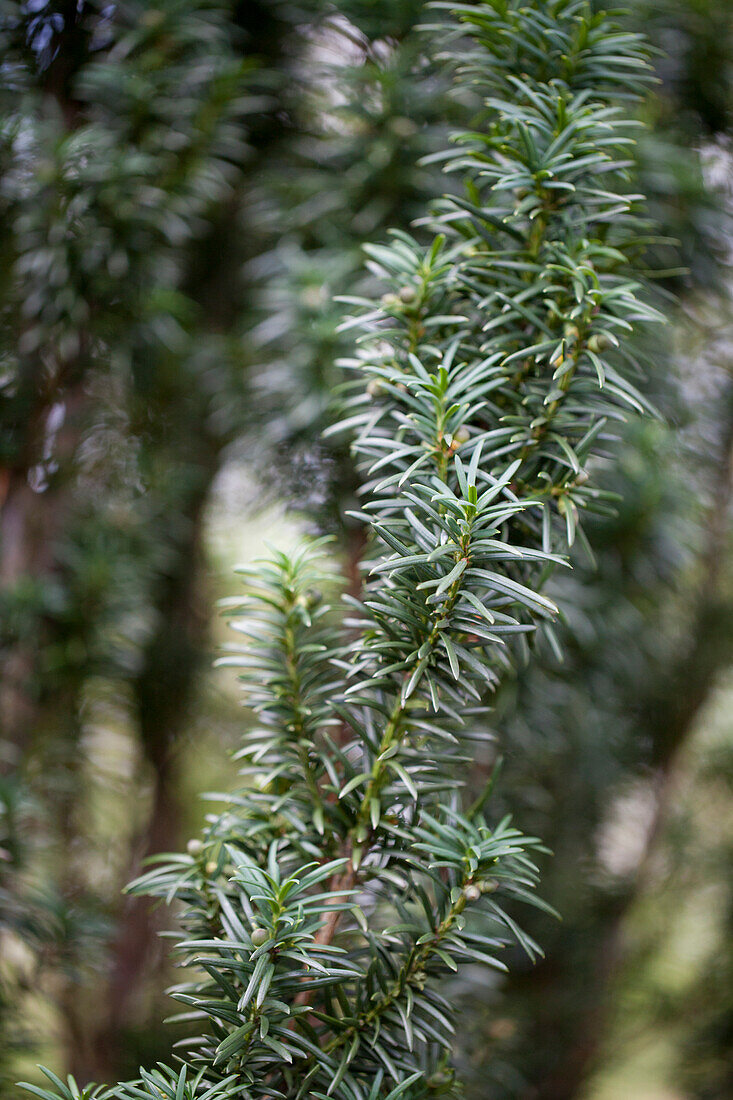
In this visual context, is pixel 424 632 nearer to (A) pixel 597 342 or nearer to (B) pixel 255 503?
(A) pixel 597 342

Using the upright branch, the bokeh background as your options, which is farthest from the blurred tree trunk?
the upright branch

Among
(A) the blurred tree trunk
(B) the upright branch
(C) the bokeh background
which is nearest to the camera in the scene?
(B) the upright branch

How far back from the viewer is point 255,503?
81 centimetres

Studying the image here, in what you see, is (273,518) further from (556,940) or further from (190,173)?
(556,940)

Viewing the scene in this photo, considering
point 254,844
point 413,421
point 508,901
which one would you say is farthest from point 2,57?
point 508,901

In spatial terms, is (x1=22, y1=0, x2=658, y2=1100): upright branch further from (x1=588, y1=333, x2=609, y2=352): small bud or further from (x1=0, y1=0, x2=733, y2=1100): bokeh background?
(x1=0, y1=0, x2=733, y2=1100): bokeh background

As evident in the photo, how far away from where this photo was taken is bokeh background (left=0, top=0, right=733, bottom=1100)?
0.65 meters

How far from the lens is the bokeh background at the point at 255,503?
0.65 m

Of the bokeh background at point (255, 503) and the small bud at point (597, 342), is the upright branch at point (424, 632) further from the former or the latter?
the bokeh background at point (255, 503)

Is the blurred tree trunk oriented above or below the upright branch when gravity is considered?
below

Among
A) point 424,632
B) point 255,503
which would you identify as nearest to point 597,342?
point 424,632

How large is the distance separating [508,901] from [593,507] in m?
0.63

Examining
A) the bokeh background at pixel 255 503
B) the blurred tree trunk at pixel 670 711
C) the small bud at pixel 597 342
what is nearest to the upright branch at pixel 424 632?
the small bud at pixel 597 342

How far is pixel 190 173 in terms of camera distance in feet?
2.20
